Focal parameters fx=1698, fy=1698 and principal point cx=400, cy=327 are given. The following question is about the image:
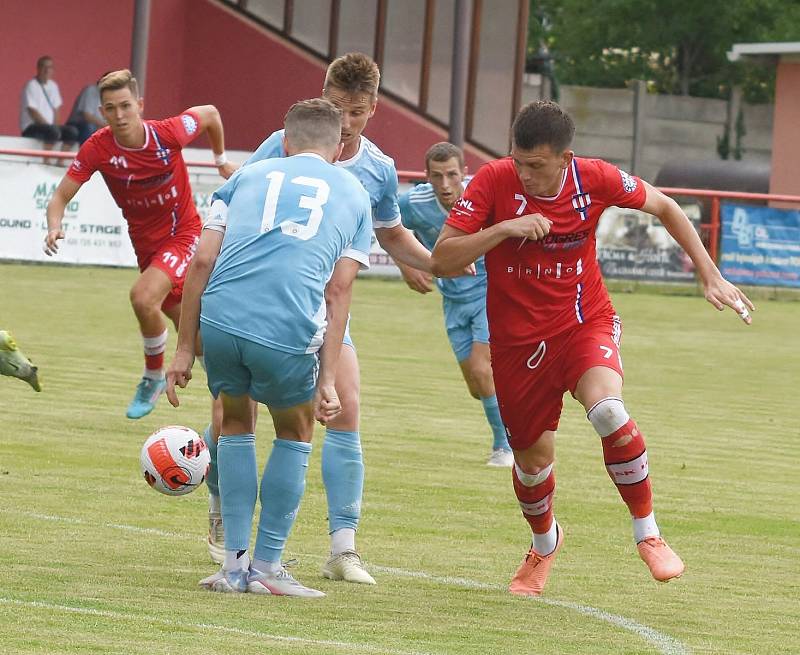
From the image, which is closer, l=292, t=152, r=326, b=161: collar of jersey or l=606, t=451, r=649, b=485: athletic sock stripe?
l=292, t=152, r=326, b=161: collar of jersey

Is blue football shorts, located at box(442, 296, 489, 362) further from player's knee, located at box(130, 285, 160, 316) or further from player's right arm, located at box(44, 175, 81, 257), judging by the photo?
player's right arm, located at box(44, 175, 81, 257)

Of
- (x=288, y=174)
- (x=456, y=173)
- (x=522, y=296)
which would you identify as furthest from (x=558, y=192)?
(x=456, y=173)

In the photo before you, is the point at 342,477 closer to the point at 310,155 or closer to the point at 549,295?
the point at 549,295

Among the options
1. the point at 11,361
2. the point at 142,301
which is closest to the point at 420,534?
the point at 11,361

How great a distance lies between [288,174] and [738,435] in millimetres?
6687

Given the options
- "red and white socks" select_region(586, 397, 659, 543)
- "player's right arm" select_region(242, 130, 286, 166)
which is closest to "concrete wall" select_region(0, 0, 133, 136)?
"player's right arm" select_region(242, 130, 286, 166)

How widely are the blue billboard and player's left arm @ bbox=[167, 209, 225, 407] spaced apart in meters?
18.9

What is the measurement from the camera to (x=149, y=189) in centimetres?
1110

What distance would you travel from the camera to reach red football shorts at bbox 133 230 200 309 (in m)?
11.0

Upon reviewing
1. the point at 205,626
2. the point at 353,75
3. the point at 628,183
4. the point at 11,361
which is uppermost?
the point at 353,75

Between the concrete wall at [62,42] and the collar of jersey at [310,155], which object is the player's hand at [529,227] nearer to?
the collar of jersey at [310,155]

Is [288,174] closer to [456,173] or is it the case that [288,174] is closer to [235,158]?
[456,173]

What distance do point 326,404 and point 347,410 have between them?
2.79 feet

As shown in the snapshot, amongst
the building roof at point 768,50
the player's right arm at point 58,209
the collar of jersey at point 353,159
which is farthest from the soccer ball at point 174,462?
the building roof at point 768,50
